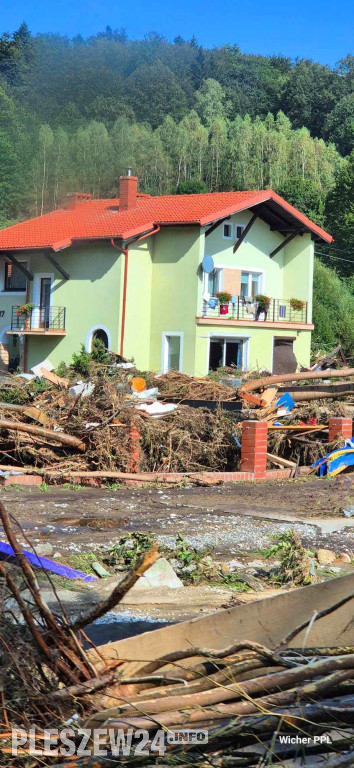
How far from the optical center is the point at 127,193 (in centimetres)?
3338

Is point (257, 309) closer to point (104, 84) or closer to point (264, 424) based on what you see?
point (264, 424)

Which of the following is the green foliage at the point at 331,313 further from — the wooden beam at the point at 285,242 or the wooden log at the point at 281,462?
the wooden log at the point at 281,462

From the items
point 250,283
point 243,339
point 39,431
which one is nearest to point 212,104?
point 250,283

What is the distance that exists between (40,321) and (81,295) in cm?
213

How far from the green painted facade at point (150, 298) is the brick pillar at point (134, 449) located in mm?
15432

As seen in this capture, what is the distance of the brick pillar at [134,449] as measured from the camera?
15.3 m

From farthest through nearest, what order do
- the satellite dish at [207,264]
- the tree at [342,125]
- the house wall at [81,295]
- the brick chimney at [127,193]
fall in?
the tree at [342,125] → the brick chimney at [127,193] → the house wall at [81,295] → the satellite dish at [207,264]

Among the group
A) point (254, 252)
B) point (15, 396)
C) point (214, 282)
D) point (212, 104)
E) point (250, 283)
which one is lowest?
point (15, 396)

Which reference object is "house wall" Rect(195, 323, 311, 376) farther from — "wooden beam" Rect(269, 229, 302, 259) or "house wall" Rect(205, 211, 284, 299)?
"wooden beam" Rect(269, 229, 302, 259)

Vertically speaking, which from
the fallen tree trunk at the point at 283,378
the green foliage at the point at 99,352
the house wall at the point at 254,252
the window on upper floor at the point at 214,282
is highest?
the house wall at the point at 254,252

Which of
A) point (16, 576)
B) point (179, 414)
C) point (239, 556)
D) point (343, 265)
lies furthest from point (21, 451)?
point (343, 265)

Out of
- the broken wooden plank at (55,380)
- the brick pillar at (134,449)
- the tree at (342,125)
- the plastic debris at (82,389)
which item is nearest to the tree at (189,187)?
the tree at (342,125)

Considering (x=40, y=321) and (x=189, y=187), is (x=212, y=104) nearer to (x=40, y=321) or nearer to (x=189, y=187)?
(x=189, y=187)

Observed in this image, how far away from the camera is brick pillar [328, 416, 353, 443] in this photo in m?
17.5
